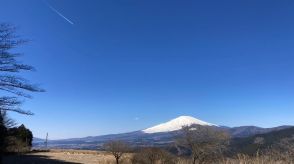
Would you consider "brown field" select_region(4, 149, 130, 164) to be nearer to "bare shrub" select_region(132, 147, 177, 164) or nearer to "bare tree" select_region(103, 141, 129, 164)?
"bare tree" select_region(103, 141, 129, 164)

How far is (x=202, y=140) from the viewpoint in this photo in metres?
34.2

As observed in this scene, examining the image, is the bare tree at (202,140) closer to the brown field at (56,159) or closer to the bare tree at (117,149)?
the brown field at (56,159)

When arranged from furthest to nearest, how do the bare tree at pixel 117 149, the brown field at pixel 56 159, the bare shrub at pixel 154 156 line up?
1. the bare tree at pixel 117 149
2. the brown field at pixel 56 159
3. the bare shrub at pixel 154 156

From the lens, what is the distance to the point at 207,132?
34750 millimetres

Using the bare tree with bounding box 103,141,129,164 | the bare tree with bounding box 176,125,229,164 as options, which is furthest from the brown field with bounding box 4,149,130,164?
the bare tree with bounding box 176,125,229,164

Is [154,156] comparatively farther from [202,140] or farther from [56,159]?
[56,159]

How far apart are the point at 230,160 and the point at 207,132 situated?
65.0 ft

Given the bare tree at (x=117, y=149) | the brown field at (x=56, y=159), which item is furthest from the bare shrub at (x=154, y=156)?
the bare tree at (x=117, y=149)

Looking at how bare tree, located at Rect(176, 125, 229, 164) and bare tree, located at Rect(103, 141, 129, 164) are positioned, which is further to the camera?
bare tree, located at Rect(103, 141, 129, 164)

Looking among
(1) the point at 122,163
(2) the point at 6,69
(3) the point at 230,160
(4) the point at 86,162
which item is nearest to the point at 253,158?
(3) the point at 230,160

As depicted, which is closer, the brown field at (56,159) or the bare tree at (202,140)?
the bare tree at (202,140)

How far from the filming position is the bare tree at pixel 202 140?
3278 centimetres

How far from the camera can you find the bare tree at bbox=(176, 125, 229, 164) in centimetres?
3278

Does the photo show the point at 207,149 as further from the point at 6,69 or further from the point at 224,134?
the point at 6,69
